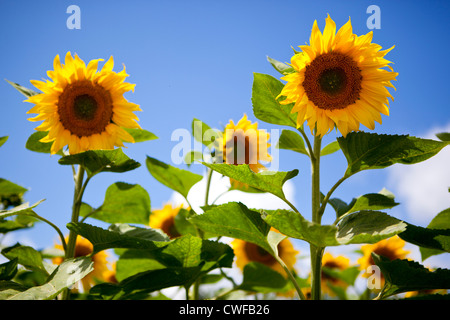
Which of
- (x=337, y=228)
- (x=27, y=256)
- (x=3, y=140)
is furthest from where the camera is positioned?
(x=3, y=140)

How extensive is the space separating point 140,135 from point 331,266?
73.2 inches

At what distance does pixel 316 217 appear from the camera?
1.59m

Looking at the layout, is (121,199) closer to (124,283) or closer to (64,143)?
(64,143)

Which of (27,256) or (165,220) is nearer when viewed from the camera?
(27,256)

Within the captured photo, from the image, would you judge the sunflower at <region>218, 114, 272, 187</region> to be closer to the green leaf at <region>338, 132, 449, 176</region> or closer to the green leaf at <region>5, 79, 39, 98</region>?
the green leaf at <region>338, 132, 449, 176</region>

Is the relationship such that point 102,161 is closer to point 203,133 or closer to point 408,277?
point 203,133

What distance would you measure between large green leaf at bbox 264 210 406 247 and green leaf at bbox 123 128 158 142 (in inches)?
41.4

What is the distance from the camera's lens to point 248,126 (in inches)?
94.7

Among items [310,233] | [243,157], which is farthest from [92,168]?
[310,233]

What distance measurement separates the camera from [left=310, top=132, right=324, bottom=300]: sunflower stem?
60.1 inches

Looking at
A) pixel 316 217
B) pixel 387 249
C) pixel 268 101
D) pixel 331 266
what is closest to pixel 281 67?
pixel 268 101

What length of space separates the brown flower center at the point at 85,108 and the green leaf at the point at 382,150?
1.23m

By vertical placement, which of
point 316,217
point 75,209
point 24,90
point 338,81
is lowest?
point 316,217
